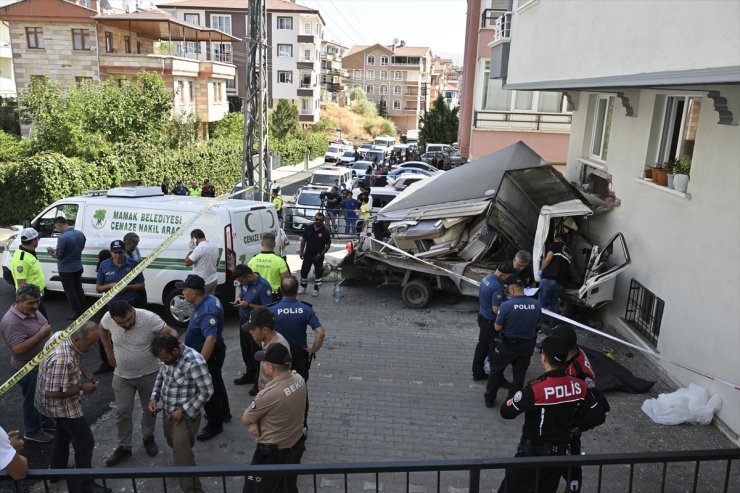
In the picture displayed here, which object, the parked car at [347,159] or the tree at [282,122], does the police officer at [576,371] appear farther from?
the tree at [282,122]

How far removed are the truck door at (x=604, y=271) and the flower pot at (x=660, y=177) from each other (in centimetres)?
114

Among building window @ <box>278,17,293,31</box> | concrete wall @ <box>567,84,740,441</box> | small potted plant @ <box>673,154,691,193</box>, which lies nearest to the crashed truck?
concrete wall @ <box>567,84,740,441</box>

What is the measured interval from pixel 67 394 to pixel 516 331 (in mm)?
4446

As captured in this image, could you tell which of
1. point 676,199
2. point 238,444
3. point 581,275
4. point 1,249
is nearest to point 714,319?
point 676,199

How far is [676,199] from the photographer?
→ 7172 mm

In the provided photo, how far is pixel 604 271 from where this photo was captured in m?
8.62

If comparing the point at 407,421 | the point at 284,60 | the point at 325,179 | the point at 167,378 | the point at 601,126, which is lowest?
the point at 407,421

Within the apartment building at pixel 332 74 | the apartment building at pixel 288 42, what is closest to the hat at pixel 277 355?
the apartment building at pixel 288 42

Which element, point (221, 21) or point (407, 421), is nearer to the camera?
point (407, 421)

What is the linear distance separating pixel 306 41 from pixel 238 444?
5781 cm

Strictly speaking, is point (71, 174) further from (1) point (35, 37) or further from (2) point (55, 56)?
(1) point (35, 37)

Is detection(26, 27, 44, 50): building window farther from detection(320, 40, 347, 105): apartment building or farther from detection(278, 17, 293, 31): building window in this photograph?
detection(320, 40, 347, 105): apartment building

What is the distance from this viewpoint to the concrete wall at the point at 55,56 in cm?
2928

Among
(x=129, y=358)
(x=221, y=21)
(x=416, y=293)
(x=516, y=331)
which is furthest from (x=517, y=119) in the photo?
(x=221, y=21)
